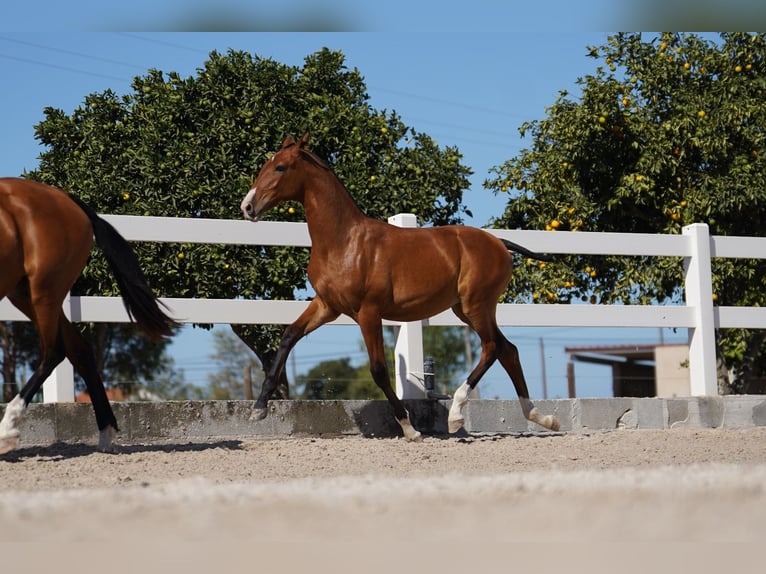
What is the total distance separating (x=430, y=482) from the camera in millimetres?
3652

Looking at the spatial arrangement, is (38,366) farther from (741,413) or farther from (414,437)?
(741,413)

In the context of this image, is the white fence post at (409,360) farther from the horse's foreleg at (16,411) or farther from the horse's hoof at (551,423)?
the horse's foreleg at (16,411)

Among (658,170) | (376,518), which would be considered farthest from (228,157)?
(376,518)

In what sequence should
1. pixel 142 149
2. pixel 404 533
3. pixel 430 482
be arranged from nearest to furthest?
pixel 404 533 → pixel 430 482 → pixel 142 149

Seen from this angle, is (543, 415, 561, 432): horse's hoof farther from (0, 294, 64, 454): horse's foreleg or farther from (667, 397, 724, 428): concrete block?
(0, 294, 64, 454): horse's foreleg

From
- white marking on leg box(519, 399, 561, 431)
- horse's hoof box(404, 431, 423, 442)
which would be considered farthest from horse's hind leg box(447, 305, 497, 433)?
white marking on leg box(519, 399, 561, 431)

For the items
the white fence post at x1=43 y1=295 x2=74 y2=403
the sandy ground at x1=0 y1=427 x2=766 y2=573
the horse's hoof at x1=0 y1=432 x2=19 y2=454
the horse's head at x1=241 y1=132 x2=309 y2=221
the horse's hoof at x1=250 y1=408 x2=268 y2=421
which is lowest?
the sandy ground at x1=0 y1=427 x2=766 y2=573

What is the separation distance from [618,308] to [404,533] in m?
5.43

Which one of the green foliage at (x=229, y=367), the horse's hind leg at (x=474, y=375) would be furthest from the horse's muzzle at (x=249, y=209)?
the green foliage at (x=229, y=367)

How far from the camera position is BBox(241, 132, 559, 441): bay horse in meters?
5.92

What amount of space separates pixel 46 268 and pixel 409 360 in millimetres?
2807

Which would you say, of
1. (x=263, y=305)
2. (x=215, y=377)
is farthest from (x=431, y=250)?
(x=215, y=377)

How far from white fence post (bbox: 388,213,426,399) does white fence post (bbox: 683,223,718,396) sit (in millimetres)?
2435

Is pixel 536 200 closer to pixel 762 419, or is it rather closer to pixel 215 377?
pixel 762 419
